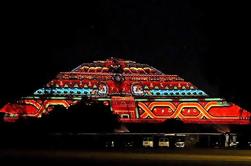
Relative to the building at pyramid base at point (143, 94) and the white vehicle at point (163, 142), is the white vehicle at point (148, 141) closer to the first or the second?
the white vehicle at point (163, 142)

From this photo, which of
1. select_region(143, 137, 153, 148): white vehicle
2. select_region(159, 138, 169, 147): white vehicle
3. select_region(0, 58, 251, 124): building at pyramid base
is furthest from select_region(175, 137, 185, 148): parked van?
select_region(143, 137, 153, 148): white vehicle

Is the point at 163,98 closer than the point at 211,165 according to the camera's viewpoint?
No

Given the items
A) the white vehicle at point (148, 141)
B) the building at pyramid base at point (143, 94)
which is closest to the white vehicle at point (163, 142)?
the white vehicle at point (148, 141)

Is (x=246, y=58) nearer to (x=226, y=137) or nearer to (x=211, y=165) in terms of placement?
(x=211, y=165)

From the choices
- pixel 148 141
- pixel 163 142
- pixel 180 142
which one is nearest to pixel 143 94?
pixel 148 141

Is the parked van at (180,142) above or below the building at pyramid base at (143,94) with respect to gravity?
below

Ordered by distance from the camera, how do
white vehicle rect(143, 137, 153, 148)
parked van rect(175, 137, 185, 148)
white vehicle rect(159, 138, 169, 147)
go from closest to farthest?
parked van rect(175, 137, 185, 148)
white vehicle rect(159, 138, 169, 147)
white vehicle rect(143, 137, 153, 148)

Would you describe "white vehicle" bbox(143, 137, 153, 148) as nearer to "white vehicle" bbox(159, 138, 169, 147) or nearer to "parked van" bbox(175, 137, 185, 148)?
"white vehicle" bbox(159, 138, 169, 147)

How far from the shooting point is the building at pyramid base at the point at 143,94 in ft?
151

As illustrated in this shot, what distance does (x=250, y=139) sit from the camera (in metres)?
43.7

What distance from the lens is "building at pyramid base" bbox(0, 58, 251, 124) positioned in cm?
4594

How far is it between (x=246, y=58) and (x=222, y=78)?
2.87 ft

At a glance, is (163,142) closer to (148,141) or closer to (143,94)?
(148,141)

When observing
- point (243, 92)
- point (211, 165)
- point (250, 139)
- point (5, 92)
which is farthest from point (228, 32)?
point (250, 139)
